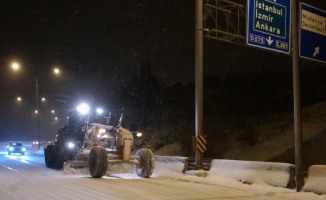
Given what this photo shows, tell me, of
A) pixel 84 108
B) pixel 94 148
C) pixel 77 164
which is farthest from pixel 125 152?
pixel 84 108

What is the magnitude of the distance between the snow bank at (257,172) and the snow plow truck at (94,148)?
307 cm

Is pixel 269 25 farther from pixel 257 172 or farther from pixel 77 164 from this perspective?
pixel 77 164

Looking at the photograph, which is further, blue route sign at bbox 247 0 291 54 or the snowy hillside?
the snowy hillside

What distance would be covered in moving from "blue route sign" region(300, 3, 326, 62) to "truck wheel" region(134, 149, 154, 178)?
7.67m

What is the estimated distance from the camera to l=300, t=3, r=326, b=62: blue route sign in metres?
17.9

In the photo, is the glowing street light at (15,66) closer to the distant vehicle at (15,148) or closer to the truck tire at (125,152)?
the distant vehicle at (15,148)

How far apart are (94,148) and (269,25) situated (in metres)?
9.10

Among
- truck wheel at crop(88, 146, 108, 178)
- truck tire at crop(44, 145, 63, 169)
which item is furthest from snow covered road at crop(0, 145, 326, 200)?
truck tire at crop(44, 145, 63, 169)

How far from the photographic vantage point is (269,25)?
19812 millimetres

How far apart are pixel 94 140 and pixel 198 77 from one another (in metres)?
5.77

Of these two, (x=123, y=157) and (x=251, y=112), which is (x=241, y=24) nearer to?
(x=123, y=157)

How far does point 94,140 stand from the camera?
72.2 feet

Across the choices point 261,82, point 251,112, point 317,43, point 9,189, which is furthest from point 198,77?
point 261,82

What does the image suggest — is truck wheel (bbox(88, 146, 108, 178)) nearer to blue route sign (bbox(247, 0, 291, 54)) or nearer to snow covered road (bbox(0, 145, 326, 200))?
snow covered road (bbox(0, 145, 326, 200))
